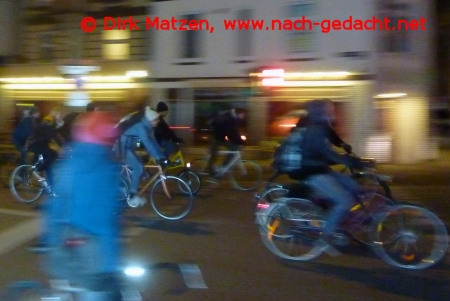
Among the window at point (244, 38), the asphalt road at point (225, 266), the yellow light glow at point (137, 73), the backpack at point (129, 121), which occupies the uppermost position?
the window at point (244, 38)

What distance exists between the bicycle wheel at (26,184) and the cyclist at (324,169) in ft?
18.7

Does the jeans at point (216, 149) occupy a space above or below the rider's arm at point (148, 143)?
below

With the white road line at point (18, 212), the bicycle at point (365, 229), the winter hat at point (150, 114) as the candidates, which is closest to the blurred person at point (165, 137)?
the winter hat at point (150, 114)

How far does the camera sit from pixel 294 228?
703cm

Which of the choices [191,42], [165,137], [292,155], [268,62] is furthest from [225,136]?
[191,42]

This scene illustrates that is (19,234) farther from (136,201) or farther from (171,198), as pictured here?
(171,198)

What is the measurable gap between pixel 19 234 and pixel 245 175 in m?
5.40

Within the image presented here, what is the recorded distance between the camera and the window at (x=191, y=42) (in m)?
22.0

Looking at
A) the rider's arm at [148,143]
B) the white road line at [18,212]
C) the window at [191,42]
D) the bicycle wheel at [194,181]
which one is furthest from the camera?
the window at [191,42]

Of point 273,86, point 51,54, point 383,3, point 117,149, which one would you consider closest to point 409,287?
point 117,149

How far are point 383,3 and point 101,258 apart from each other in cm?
1742

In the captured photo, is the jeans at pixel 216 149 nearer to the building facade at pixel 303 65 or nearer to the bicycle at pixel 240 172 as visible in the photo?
the bicycle at pixel 240 172

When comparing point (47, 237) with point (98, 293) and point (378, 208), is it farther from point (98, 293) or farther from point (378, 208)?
point (378, 208)

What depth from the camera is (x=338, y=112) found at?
19984 millimetres
